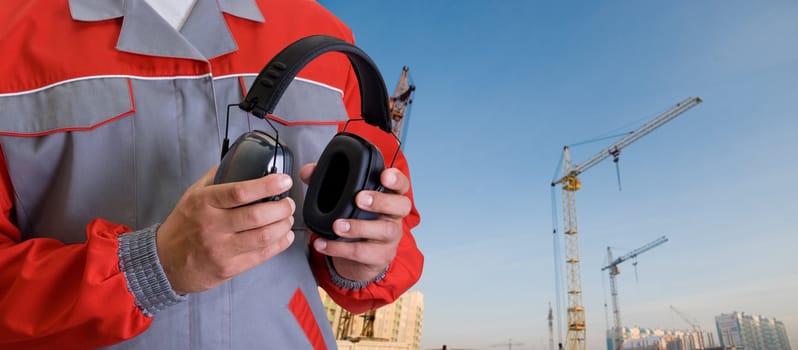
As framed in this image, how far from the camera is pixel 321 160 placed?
3.36 ft

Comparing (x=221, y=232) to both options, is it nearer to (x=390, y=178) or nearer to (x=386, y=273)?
(x=390, y=178)

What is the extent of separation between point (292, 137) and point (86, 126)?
487 mm

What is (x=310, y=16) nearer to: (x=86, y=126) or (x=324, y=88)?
(x=324, y=88)

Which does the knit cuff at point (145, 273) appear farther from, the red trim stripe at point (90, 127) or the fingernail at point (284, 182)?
the red trim stripe at point (90, 127)

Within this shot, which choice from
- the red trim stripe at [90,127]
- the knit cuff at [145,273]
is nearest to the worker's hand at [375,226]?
the knit cuff at [145,273]

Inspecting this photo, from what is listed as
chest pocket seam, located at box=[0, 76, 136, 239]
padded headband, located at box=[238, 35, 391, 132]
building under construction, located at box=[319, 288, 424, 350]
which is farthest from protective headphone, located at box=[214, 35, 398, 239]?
building under construction, located at box=[319, 288, 424, 350]

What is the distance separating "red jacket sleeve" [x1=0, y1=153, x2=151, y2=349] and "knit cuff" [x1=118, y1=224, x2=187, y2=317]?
1 cm

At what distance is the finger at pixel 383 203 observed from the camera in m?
0.95

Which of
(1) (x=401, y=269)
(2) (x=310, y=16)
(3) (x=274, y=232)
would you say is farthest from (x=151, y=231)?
(2) (x=310, y=16)

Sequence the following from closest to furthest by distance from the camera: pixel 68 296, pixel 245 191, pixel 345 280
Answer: pixel 245 191, pixel 68 296, pixel 345 280

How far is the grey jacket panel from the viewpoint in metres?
1.09

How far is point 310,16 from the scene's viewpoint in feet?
5.25

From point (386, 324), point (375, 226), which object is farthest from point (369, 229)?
point (386, 324)

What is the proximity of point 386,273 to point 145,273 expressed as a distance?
2.01ft
